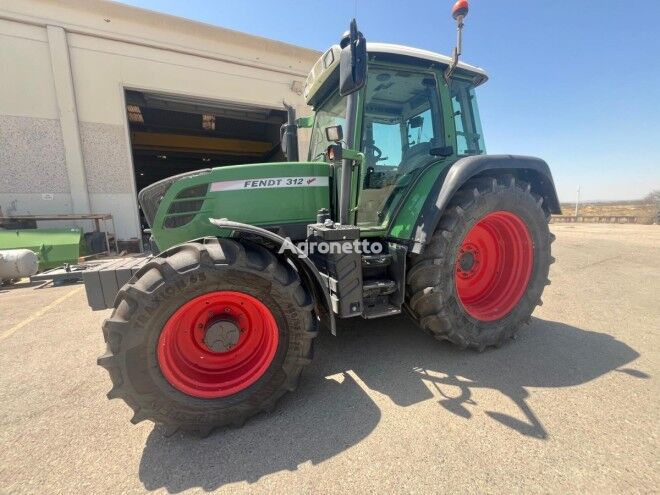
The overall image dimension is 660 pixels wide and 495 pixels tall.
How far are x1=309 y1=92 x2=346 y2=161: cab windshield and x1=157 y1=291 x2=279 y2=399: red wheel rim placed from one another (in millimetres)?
1619

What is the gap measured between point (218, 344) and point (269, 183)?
3.97 ft

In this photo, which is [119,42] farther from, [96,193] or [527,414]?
[527,414]

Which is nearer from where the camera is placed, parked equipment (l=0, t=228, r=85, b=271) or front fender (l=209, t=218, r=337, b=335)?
front fender (l=209, t=218, r=337, b=335)

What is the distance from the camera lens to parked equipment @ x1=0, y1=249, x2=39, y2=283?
480 centimetres

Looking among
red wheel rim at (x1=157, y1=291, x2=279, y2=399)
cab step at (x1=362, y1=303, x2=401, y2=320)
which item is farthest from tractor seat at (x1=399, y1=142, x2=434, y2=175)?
red wheel rim at (x1=157, y1=291, x2=279, y2=399)

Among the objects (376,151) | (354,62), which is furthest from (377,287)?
(354,62)

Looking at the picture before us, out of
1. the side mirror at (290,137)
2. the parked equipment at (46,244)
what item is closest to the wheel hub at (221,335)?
the side mirror at (290,137)

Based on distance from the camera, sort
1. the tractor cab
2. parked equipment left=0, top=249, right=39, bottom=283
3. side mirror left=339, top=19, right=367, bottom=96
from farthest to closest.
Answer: parked equipment left=0, top=249, right=39, bottom=283 → the tractor cab → side mirror left=339, top=19, right=367, bottom=96

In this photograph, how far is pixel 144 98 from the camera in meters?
8.96

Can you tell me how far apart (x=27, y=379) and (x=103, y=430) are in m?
1.15

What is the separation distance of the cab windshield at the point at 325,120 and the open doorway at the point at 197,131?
7480 millimetres

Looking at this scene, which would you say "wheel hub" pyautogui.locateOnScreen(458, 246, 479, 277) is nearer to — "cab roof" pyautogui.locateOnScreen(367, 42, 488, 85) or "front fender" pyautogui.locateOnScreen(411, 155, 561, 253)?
"front fender" pyautogui.locateOnScreen(411, 155, 561, 253)

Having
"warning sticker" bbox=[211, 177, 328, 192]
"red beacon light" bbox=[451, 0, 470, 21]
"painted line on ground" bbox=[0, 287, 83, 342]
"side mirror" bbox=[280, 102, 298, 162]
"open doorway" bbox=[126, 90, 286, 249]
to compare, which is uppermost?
"open doorway" bbox=[126, 90, 286, 249]

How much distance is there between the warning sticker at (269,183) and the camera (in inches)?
85.1
